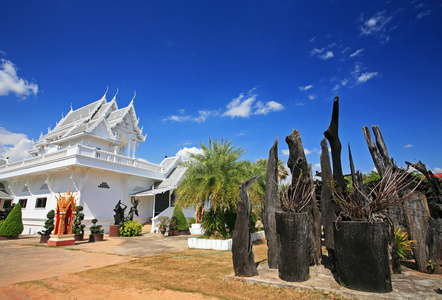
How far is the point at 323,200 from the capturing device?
19.9 feet

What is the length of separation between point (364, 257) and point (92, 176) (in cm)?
1782

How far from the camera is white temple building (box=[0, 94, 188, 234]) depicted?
17.1m

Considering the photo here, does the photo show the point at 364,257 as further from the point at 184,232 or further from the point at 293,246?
the point at 184,232

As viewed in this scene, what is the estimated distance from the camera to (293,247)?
4.62 meters

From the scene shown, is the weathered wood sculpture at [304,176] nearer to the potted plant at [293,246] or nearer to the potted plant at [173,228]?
the potted plant at [293,246]

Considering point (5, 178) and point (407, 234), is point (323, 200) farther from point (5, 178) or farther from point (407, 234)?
point (5, 178)

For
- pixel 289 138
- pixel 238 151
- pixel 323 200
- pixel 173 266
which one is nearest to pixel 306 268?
pixel 323 200

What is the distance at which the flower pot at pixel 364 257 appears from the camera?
3953 millimetres

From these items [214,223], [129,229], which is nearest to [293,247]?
[214,223]

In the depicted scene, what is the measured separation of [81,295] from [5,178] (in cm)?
2476

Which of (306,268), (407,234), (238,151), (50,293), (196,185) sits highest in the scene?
(238,151)

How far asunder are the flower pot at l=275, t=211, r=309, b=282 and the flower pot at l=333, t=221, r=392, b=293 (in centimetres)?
61

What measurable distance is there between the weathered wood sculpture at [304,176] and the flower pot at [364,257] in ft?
Result: 5.43

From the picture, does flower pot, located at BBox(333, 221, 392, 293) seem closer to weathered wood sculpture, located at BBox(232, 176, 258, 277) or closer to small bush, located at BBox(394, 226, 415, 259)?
weathered wood sculpture, located at BBox(232, 176, 258, 277)
